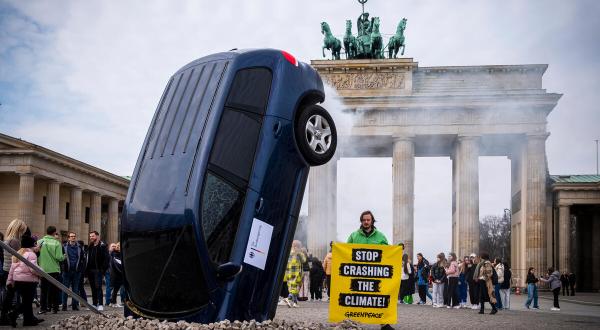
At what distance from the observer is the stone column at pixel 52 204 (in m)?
53.8

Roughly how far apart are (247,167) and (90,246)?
13463mm

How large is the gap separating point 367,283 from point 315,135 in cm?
383

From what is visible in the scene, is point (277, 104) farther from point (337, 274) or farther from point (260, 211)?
point (337, 274)

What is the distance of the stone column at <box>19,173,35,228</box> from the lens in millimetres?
50344

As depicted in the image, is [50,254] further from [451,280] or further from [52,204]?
[52,204]

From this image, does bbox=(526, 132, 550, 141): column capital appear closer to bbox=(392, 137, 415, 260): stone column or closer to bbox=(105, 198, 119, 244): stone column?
bbox=(392, 137, 415, 260): stone column

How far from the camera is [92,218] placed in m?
61.8

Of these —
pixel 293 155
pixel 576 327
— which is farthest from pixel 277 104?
pixel 576 327

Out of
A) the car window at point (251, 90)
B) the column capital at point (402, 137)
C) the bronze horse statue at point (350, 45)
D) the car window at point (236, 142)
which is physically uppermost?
the bronze horse statue at point (350, 45)

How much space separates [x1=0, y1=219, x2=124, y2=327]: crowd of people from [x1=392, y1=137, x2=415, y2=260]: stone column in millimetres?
35121

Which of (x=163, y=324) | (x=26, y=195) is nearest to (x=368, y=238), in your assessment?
(x=163, y=324)

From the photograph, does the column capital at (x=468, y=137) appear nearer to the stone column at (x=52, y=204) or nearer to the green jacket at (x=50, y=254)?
the stone column at (x=52, y=204)

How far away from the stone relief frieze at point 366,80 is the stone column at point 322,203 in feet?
20.4

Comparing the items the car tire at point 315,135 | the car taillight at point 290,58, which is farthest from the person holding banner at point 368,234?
the car taillight at point 290,58
